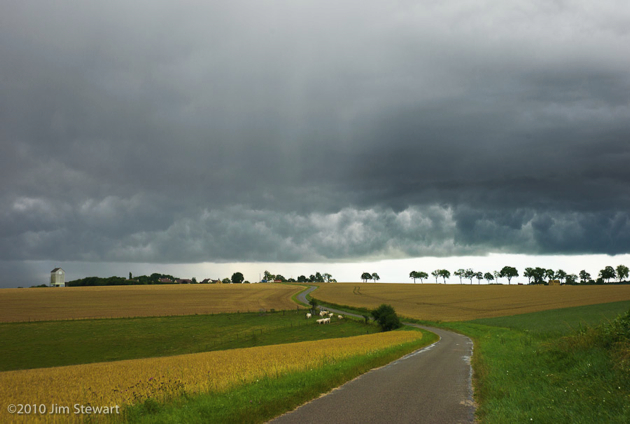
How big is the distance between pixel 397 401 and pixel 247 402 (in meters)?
5.46

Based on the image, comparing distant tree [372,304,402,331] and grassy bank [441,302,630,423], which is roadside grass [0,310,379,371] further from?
grassy bank [441,302,630,423]

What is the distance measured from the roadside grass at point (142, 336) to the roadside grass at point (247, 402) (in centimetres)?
4949

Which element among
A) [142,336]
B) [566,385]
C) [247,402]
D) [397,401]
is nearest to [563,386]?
[566,385]

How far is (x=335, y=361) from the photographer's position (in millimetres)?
23969

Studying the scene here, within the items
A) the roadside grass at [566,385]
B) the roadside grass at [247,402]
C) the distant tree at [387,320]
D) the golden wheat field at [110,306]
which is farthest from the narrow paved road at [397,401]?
the golden wheat field at [110,306]

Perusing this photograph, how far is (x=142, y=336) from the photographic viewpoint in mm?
71062

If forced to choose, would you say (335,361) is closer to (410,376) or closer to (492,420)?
(410,376)

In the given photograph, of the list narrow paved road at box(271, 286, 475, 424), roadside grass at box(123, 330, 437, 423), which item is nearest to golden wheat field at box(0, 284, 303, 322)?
roadside grass at box(123, 330, 437, 423)

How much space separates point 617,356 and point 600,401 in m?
3.05

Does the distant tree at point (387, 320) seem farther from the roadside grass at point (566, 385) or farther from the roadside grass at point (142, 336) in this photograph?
the roadside grass at point (566, 385)

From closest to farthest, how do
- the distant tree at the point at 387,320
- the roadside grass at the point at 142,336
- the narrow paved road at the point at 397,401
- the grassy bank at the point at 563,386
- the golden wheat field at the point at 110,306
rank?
1. the grassy bank at the point at 563,386
2. the narrow paved road at the point at 397,401
3. the roadside grass at the point at 142,336
4. the distant tree at the point at 387,320
5. the golden wheat field at the point at 110,306

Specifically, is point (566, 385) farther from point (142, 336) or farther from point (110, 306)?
point (110, 306)

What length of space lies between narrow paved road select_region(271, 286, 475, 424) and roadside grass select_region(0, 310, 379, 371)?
4912 cm

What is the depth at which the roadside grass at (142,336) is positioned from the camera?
58.0 meters
